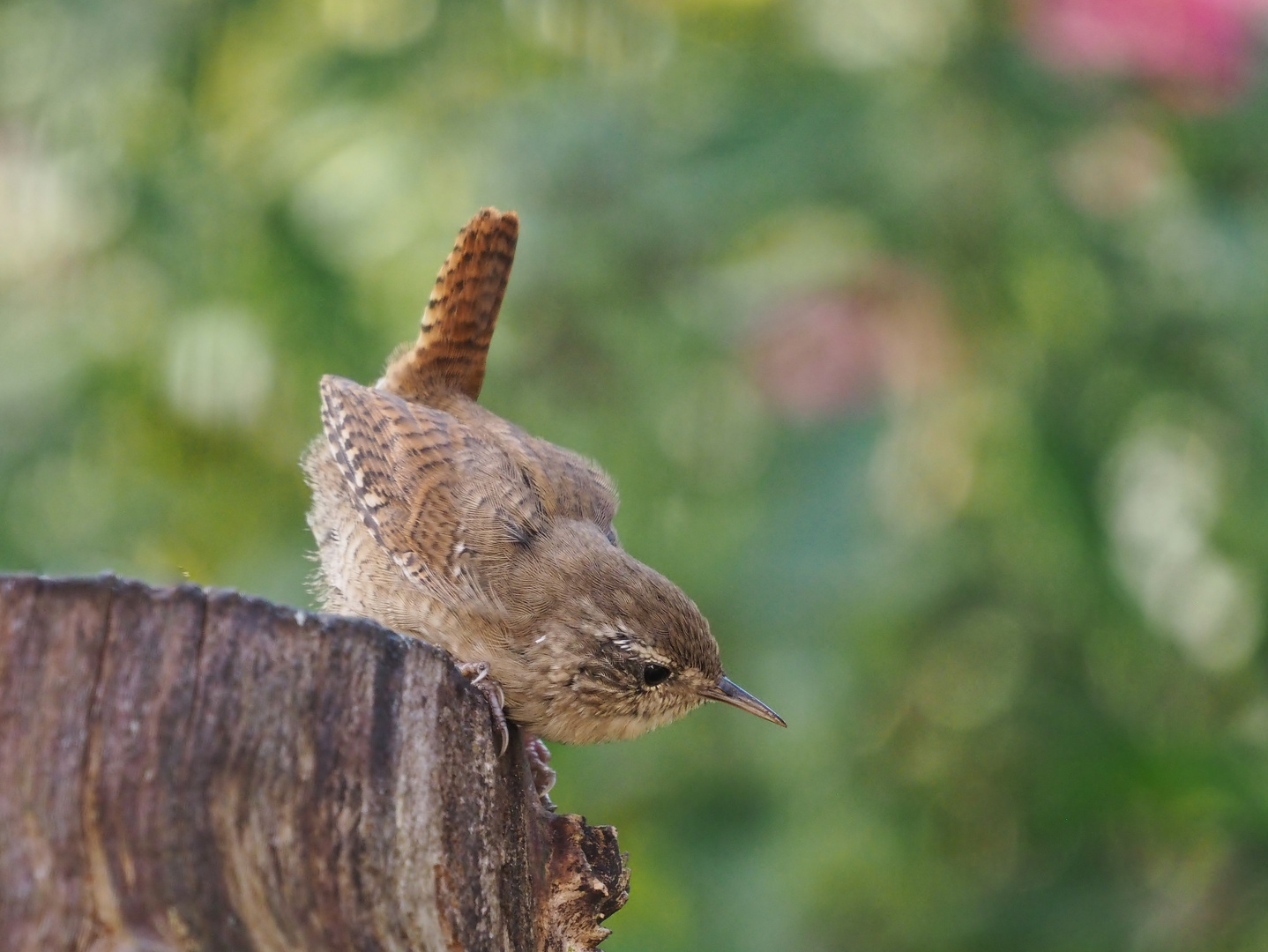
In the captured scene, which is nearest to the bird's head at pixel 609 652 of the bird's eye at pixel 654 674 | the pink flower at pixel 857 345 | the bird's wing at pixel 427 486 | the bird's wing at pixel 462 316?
the bird's eye at pixel 654 674

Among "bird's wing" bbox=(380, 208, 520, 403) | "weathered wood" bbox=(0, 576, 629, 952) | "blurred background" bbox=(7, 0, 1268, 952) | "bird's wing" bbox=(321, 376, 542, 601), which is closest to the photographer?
"weathered wood" bbox=(0, 576, 629, 952)

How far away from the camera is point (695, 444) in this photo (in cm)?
405

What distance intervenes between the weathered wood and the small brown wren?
775mm

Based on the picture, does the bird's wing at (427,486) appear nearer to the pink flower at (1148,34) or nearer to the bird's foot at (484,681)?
the bird's foot at (484,681)

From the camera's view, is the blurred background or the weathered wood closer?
the weathered wood

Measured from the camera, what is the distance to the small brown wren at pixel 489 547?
9.87 ft

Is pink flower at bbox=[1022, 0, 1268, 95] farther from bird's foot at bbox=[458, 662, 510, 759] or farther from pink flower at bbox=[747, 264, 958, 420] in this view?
bird's foot at bbox=[458, 662, 510, 759]

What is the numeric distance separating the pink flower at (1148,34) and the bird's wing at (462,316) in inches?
52.7

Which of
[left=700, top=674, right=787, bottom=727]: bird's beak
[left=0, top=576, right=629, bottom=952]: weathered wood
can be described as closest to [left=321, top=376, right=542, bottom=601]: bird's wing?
[left=700, top=674, right=787, bottom=727]: bird's beak

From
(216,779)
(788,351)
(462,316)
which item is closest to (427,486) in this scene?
(462,316)

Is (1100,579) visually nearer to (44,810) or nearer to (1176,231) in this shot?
(1176,231)

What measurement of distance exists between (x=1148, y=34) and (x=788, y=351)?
3.65ft

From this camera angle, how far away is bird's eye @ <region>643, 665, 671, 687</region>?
3.02 meters

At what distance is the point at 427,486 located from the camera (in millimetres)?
3332
